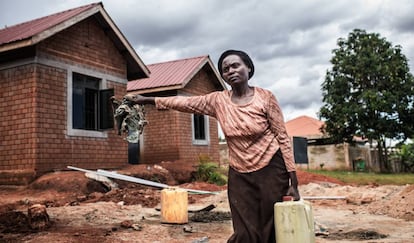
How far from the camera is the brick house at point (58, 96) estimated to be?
8703 mm

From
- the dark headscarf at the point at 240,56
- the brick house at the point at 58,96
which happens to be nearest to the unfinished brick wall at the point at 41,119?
the brick house at the point at 58,96

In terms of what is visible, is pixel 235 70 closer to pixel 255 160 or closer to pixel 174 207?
pixel 255 160

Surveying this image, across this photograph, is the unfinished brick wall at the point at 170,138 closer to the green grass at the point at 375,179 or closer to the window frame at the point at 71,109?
the window frame at the point at 71,109

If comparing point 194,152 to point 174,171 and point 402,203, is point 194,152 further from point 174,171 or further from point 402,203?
point 402,203

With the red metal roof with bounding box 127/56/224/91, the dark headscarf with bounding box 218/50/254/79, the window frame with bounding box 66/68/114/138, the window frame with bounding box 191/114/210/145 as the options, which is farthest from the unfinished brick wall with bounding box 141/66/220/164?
the dark headscarf with bounding box 218/50/254/79

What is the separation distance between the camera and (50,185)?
27.3 feet

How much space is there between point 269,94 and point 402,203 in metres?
6.58

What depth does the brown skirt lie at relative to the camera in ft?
7.84

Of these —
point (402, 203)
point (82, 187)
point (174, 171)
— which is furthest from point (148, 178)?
point (402, 203)

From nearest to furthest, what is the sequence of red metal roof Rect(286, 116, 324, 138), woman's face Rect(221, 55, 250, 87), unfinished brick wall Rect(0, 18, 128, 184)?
woman's face Rect(221, 55, 250, 87), unfinished brick wall Rect(0, 18, 128, 184), red metal roof Rect(286, 116, 324, 138)

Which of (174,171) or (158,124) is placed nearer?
(174,171)

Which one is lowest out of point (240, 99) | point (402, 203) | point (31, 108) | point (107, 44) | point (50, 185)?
point (402, 203)

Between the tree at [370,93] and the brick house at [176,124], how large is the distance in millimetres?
8652

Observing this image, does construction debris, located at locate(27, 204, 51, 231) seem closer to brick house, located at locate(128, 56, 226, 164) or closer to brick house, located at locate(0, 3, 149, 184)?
brick house, located at locate(0, 3, 149, 184)
